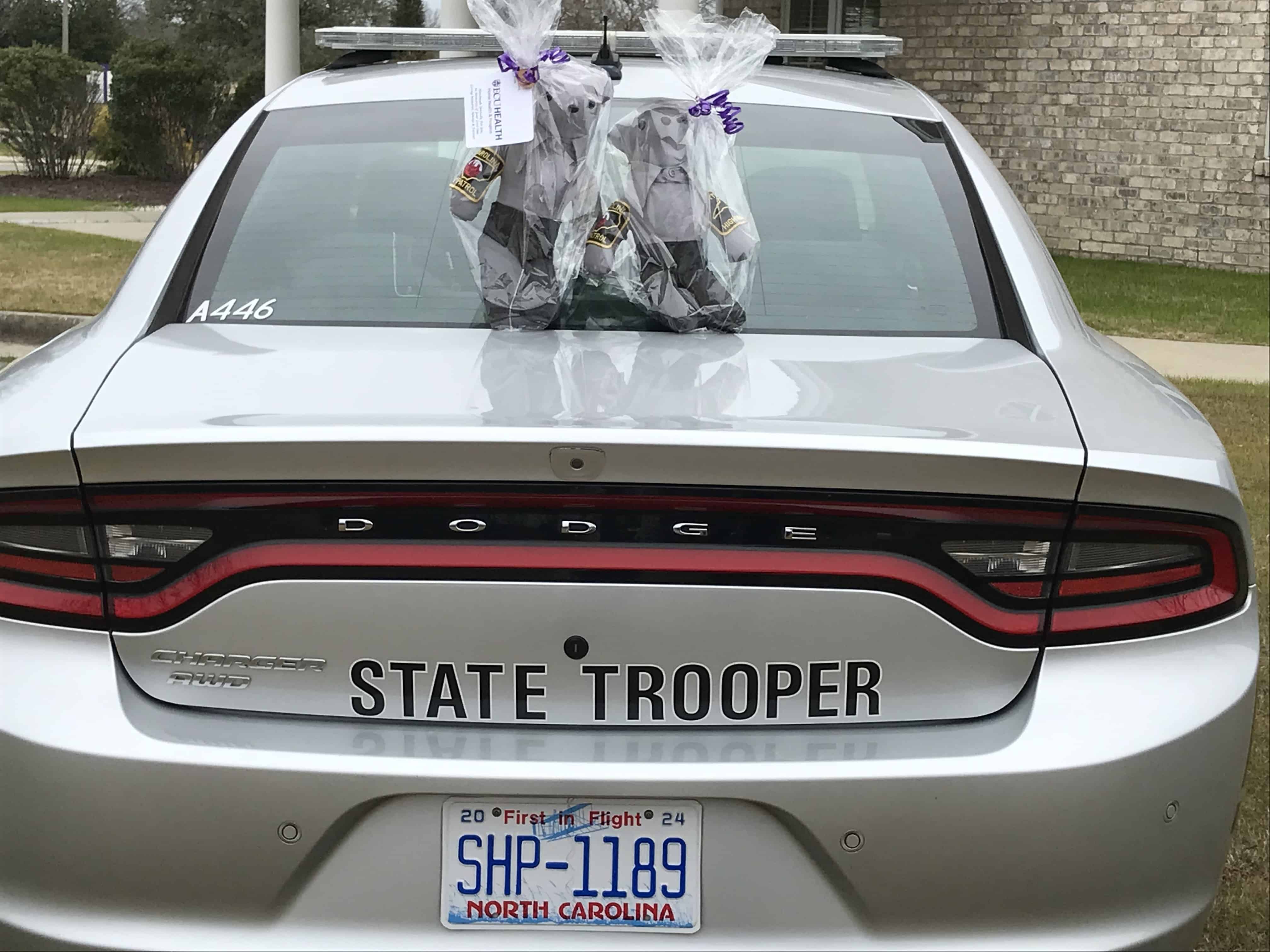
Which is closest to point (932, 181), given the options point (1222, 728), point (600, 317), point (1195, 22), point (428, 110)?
point (600, 317)

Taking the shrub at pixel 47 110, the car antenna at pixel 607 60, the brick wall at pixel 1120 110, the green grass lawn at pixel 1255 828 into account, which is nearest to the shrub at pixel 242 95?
the shrub at pixel 47 110

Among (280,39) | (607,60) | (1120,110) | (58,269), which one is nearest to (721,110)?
(607,60)

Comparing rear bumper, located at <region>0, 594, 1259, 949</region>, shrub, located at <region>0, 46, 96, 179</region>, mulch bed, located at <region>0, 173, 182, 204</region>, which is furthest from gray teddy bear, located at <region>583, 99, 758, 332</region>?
shrub, located at <region>0, 46, 96, 179</region>

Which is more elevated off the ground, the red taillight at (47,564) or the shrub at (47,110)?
the red taillight at (47,564)

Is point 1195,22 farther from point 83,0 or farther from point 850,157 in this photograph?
point 83,0

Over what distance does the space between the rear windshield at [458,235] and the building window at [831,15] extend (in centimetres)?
1902

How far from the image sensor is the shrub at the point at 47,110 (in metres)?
22.7

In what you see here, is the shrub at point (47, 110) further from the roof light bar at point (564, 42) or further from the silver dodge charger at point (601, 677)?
the silver dodge charger at point (601, 677)

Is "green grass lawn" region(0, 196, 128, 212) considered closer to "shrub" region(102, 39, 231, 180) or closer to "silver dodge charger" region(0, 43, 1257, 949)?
"shrub" region(102, 39, 231, 180)

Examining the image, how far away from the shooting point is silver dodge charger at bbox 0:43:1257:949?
181cm

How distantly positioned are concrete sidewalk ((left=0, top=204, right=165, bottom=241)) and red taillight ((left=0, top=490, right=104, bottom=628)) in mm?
13909

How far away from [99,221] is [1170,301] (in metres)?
11.8

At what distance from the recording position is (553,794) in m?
1.81

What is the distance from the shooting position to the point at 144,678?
6.21 feet
